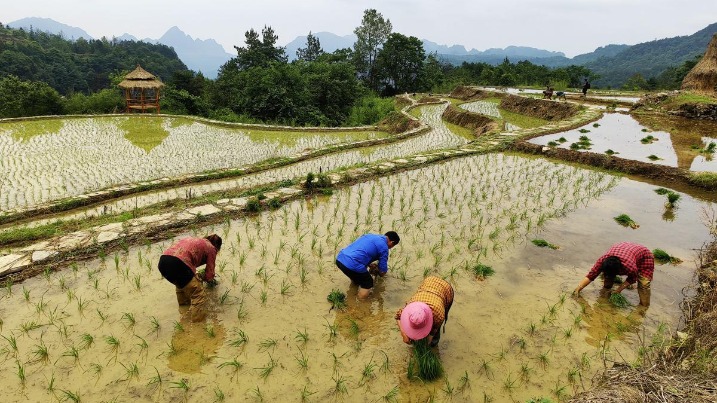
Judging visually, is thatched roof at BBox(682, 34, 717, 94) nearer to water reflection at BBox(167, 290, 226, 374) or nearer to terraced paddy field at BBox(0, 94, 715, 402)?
terraced paddy field at BBox(0, 94, 715, 402)

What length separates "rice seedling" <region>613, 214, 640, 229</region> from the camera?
6477 millimetres

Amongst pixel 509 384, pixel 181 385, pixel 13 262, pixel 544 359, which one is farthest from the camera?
pixel 13 262

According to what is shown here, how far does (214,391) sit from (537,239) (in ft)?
16.4

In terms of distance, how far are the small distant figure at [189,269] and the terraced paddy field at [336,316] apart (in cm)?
18

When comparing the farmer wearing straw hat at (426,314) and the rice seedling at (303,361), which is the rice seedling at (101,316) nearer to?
the rice seedling at (303,361)

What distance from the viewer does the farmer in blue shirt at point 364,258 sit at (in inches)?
170

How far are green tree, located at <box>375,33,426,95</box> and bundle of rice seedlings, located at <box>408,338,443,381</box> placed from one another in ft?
146

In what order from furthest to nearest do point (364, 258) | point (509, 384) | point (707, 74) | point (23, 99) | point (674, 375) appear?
point (23, 99), point (707, 74), point (364, 258), point (509, 384), point (674, 375)

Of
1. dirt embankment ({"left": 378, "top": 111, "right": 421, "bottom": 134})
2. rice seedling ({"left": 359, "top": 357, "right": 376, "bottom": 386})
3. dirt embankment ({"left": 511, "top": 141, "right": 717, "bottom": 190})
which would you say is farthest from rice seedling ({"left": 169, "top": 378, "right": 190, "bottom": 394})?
dirt embankment ({"left": 378, "top": 111, "right": 421, "bottom": 134})

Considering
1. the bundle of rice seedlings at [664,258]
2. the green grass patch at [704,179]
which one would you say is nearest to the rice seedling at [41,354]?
the bundle of rice seedlings at [664,258]

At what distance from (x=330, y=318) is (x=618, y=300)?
11.3 ft

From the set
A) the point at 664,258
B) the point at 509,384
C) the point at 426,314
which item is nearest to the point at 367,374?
the point at 426,314

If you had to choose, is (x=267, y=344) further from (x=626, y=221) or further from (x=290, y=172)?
(x=290, y=172)

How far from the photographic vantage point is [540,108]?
1920cm
